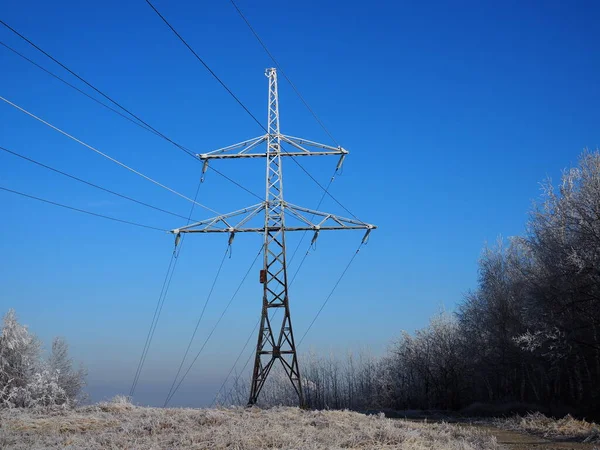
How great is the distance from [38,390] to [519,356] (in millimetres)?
30934

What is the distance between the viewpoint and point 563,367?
3641 centimetres

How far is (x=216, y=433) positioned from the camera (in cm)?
1236

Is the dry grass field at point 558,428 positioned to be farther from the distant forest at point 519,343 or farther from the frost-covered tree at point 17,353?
the frost-covered tree at point 17,353

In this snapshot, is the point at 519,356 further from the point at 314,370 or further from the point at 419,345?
the point at 314,370

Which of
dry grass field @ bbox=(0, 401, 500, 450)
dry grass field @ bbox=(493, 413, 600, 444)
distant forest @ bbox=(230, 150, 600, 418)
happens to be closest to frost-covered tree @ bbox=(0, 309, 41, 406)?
distant forest @ bbox=(230, 150, 600, 418)

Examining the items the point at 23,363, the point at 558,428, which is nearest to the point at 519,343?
the point at 558,428

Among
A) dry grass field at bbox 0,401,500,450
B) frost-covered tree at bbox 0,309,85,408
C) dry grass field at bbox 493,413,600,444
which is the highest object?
frost-covered tree at bbox 0,309,85,408

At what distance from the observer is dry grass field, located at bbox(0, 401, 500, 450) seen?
452 inches

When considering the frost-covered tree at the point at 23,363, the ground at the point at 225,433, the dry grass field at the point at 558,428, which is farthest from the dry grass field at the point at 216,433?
the frost-covered tree at the point at 23,363

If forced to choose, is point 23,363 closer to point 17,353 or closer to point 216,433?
point 17,353

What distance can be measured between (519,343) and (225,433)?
91.0ft

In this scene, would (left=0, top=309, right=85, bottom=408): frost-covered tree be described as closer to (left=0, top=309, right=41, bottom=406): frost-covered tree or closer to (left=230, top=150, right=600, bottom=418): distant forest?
(left=0, top=309, right=41, bottom=406): frost-covered tree

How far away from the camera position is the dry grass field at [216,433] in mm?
11469

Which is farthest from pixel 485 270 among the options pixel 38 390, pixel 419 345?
pixel 38 390
